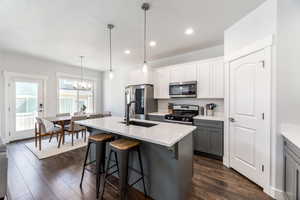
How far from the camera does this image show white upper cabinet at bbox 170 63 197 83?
3.51m

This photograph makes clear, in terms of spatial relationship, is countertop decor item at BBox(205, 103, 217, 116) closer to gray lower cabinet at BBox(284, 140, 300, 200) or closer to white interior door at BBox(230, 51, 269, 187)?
white interior door at BBox(230, 51, 269, 187)

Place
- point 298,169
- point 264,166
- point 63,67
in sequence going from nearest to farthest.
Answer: point 298,169
point 264,166
point 63,67

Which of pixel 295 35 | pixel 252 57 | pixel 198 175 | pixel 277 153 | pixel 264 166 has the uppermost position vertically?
pixel 295 35

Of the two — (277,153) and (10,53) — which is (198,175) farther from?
(10,53)

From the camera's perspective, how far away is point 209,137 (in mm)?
2957

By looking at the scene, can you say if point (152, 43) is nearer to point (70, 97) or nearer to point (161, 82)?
point (161, 82)

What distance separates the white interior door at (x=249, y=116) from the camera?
1973mm

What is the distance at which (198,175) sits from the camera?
7.59 feet

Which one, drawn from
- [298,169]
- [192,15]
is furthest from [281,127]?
[192,15]

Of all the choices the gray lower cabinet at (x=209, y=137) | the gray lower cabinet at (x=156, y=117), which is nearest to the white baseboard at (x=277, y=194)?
the gray lower cabinet at (x=209, y=137)

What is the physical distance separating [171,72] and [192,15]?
1.84 m

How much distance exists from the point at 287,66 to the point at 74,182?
11.8 ft

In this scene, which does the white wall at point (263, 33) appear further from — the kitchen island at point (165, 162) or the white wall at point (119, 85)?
the white wall at point (119, 85)

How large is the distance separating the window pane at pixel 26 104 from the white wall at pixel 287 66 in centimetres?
639
